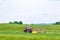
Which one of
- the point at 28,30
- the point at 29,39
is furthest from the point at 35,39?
the point at 28,30

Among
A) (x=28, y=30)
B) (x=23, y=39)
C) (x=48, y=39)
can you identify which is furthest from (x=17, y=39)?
(x=28, y=30)

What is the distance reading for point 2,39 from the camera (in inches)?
1560

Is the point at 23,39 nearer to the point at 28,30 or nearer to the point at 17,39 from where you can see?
the point at 17,39

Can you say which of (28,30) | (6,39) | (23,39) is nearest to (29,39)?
(23,39)

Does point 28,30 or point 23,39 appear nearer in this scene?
point 23,39

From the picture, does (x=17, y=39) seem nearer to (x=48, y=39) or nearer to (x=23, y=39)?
(x=23, y=39)

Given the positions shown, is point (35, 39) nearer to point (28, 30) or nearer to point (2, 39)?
point (2, 39)

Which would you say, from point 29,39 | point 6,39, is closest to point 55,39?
point 29,39

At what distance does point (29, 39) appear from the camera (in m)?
40.2

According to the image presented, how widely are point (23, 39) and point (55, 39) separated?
4699 millimetres

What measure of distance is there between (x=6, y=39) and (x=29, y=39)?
3.31m

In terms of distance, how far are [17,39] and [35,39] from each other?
2.63 m

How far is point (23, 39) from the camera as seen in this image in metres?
40.1

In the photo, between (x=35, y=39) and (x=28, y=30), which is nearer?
(x=35, y=39)
